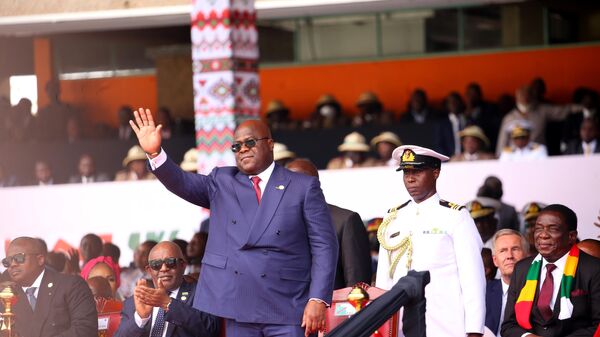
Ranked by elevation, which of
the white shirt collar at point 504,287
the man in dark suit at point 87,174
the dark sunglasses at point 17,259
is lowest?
the white shirt collar at point 504,287

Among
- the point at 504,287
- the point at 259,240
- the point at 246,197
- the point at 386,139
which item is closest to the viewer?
the point at 259,240

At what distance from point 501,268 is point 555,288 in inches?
53.5

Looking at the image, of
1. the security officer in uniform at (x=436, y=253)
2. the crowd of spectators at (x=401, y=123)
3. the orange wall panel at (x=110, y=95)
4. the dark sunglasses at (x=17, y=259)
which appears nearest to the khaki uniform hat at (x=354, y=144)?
the crowd of spectators at (x=401, y=123)

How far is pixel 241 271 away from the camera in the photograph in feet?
23.7

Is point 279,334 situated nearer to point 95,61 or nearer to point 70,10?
point 70,10

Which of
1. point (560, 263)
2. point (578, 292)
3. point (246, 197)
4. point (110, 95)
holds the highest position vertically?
point (110, 95)

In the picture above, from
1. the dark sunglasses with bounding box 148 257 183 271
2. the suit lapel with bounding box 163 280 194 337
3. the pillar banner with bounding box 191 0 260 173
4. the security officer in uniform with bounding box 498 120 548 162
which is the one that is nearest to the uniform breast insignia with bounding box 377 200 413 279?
the suit lapel with bounding box 163 280 194 337

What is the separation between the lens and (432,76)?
19.5m

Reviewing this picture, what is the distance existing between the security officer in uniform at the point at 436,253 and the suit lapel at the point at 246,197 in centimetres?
105

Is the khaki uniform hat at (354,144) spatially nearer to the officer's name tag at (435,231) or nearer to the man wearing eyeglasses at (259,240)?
the officer's name tag at (435,231)

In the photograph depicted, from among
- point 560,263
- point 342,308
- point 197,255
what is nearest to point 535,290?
point 560,263

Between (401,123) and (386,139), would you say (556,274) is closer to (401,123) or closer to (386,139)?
(386,139)

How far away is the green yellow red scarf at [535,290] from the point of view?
8125 mm

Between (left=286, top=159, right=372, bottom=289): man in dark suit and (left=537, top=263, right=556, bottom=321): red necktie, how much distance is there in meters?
1.07
